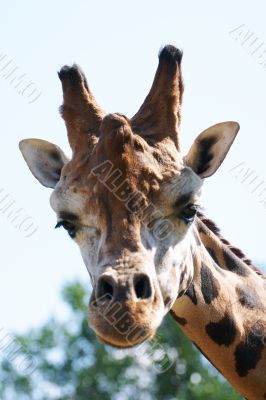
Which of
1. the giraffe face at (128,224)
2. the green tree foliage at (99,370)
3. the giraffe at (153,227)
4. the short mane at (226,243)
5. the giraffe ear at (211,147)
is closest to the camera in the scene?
the giraffe face at (128,224)

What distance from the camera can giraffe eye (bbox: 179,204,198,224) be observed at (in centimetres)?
982

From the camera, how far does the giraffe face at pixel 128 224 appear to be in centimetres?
866

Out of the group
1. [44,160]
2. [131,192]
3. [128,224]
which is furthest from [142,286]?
[44,160]

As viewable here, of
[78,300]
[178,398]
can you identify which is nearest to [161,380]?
[178,398]

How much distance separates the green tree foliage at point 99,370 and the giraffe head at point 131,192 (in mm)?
37196

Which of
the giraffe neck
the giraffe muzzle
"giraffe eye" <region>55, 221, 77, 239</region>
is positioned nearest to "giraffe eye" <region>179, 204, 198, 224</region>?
the giraffe neck

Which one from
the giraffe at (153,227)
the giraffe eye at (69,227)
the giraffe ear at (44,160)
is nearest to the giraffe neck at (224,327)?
→ the giraffe at (153,227)

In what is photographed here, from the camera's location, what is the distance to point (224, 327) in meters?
10.4

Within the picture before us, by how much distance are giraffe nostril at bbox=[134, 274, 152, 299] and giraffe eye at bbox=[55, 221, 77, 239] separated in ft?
4.16

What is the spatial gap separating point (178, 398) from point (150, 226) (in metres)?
40.6

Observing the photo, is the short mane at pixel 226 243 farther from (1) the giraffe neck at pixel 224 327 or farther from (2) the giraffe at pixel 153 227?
(1) the giraffe neck at pixel 224 327

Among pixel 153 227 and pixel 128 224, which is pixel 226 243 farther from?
pixel 128 224

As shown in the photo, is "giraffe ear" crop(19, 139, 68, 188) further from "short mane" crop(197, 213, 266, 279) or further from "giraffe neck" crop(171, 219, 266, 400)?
"short mane" crop(197, 213, 266, 279)

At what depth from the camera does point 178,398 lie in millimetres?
48875
